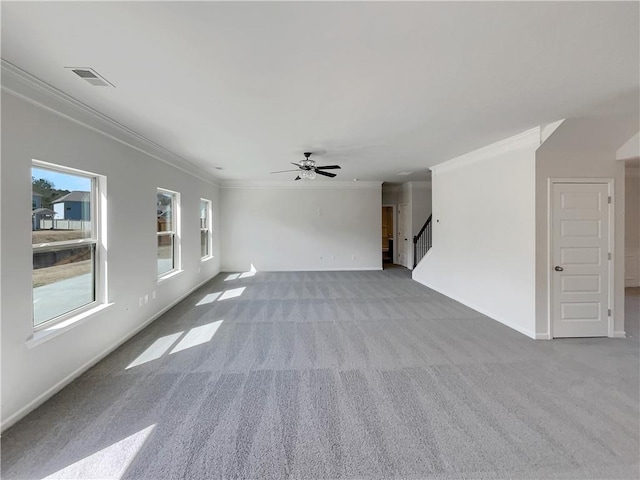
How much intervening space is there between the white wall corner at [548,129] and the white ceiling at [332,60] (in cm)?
14

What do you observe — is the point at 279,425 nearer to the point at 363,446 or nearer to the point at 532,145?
the point at 363,446

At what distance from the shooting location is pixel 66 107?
2.56 metres

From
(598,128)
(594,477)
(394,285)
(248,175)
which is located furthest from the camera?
(248,175)

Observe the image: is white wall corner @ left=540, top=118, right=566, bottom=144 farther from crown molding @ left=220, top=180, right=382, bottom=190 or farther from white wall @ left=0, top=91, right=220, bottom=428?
white wall @ left=0, top=91, right=220, bottom=428

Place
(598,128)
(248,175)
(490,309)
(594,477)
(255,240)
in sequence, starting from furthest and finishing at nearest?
1. (255,240)
2. (248,175)
3. (490,309)
4. (598,128)
5. (594,477)

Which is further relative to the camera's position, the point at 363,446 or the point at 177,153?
the point at 177,153

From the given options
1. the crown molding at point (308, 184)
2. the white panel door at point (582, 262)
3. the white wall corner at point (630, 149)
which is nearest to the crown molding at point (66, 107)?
the crown molding at point (308, 184)

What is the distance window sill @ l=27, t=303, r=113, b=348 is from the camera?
7.36 feet

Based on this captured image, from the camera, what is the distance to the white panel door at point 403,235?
29.7 ft

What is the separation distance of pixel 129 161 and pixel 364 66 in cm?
328

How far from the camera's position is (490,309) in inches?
172

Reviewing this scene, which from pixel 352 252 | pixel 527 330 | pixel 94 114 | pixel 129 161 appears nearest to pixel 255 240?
pixel 352 252

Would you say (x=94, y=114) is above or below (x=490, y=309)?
above

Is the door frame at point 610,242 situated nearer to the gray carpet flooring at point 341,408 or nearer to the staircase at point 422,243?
the gray carpet flooring at point 341,408
